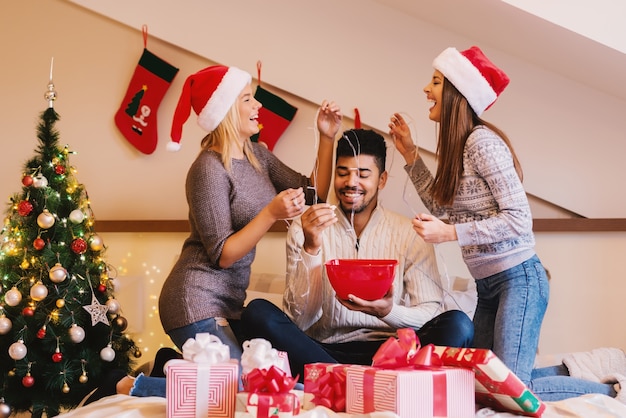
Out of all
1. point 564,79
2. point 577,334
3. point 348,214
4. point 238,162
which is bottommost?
point 577,334

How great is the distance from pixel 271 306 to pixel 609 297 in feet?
4.18

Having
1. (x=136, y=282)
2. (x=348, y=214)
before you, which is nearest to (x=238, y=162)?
(x=348, y=214)

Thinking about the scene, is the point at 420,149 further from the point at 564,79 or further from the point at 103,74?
Result: the point at 103,74

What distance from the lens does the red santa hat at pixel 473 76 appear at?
7.04ft

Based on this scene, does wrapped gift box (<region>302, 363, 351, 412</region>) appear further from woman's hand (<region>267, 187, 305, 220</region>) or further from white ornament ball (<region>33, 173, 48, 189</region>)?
white ornament ball (<region>33, 173, 48, 189</region>)

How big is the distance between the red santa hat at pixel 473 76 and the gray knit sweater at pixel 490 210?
11cm

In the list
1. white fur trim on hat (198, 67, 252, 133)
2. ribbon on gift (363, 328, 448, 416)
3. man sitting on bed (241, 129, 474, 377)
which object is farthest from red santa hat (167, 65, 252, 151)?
ribbon on gift (363, 328, 448, 416)

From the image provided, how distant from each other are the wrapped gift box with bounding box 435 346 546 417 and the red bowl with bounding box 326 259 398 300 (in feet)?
1.36

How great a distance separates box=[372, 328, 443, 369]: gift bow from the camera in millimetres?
1413

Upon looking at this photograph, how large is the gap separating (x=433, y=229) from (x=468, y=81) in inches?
18.6

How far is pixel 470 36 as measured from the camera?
9.08 feet

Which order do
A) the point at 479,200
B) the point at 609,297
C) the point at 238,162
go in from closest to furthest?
the point at 479,200 → the point at 238,162 → the point at 609,297

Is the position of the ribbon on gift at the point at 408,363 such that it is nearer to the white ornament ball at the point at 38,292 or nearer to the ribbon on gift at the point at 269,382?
the ribbon on gift at the point at 269,382

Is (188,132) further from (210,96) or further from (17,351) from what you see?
(17,351)
